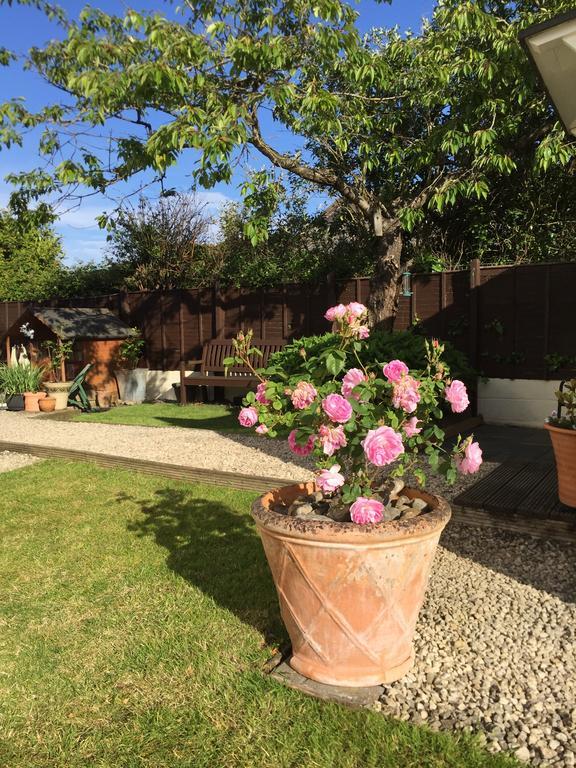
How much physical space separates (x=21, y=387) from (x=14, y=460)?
16.5 feet

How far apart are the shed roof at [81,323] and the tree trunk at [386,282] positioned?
215 inches

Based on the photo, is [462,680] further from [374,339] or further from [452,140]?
[452,140]

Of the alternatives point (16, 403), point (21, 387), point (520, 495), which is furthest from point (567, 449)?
point (21, 387)

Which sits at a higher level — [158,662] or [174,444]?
[174,444]

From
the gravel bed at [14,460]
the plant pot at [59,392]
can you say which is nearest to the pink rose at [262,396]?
the gravel bed at [14,460]

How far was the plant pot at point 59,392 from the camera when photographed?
1070 cm

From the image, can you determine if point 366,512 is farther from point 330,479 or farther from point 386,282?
point 386,282

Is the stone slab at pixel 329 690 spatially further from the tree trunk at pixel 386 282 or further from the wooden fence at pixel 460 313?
the tree trunk at pixel 386 282

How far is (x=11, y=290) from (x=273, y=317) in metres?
9.87

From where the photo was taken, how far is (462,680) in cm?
224

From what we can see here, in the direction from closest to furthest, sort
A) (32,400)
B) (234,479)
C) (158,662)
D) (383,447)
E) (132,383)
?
(383,447), (158,662), (234,479), (32,400), (132,383)

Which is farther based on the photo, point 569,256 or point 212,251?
point 212,251

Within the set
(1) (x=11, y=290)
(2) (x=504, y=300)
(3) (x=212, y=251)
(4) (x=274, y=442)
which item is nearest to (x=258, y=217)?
(4) (x=274, y=442)

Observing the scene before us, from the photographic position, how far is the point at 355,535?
2057mm
